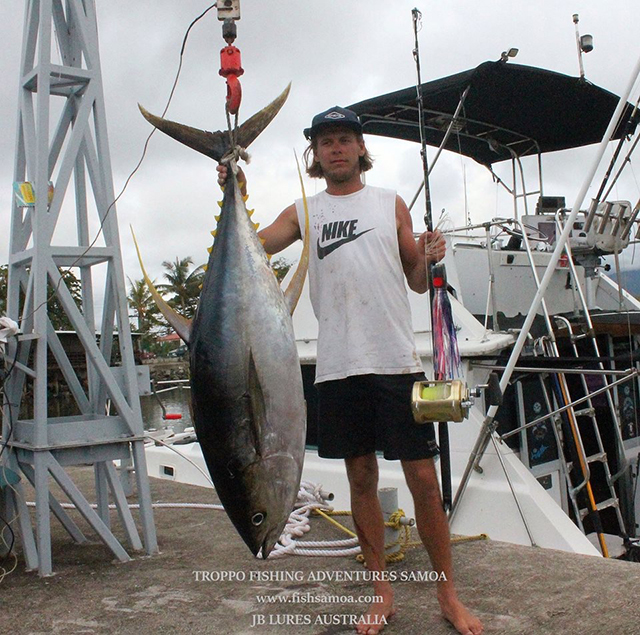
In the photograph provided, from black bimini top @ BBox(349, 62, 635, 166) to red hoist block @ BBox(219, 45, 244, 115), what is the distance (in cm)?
341

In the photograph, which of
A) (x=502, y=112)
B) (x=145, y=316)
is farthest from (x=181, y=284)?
(x=502, y=112)

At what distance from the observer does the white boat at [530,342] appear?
4.22 meters

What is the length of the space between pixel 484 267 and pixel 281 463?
4.47m

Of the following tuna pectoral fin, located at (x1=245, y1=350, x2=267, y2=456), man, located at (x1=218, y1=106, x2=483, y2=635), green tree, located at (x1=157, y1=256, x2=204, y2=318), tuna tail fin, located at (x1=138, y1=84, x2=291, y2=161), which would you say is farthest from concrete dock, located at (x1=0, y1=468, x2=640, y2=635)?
green tree, located at (x1=157, y1=256, x2=204, y2=318)

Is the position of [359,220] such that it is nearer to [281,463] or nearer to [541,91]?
[281,463]

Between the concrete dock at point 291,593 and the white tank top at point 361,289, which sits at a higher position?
the white tank top at point 361,289

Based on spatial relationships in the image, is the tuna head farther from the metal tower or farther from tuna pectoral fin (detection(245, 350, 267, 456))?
the metal tower

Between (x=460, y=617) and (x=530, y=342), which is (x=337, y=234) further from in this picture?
(x=530, y=342)

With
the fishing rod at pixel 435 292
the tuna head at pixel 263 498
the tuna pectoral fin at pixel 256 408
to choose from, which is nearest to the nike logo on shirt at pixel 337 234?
the fishing rod at pixel 435 292

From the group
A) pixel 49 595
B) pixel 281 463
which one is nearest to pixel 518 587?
pixel 281 463

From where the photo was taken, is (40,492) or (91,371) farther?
(91,371)

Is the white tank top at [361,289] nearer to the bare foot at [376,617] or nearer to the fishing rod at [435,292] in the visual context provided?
the fishing rod at [435,292]

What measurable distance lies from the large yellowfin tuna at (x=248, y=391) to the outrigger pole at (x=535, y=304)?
5.85 feet

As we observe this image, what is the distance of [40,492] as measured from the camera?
315cm
